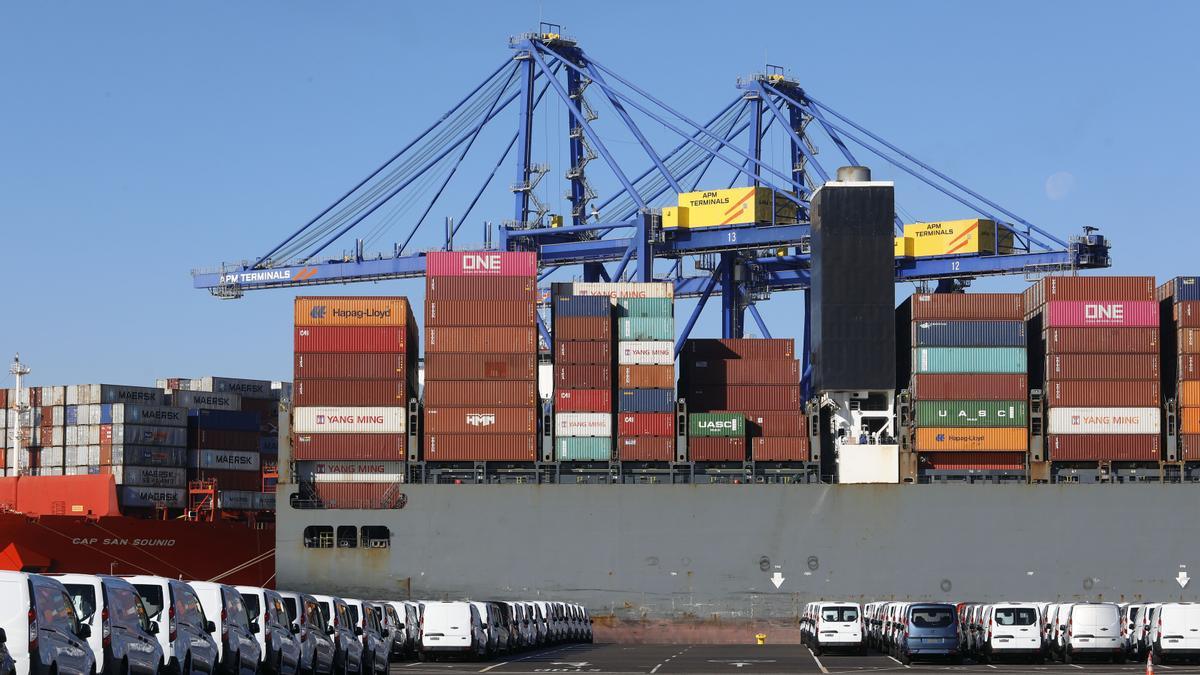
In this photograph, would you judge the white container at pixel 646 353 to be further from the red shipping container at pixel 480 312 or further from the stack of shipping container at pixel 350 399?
the stack of shipping container at pixel 350 399

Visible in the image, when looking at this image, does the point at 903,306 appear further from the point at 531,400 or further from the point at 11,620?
the point at 11,620

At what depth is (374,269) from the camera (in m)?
78.2

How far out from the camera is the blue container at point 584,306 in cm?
5944

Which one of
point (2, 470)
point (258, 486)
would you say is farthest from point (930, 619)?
point (2, 470)

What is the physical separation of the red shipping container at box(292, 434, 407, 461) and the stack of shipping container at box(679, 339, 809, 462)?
1038 centimetres

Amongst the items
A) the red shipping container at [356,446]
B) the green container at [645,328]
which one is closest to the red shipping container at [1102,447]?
the green container at [645,328]

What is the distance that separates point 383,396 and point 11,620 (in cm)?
4201

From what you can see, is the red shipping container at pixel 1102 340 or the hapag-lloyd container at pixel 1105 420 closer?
the hapag-lloyd container at pixel 1105 420

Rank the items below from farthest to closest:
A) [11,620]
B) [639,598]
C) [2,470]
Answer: [2,470] < [639,598] < [11,620]

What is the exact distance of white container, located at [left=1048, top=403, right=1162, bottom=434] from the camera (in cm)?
5831

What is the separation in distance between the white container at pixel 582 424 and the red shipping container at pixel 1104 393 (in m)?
15.6

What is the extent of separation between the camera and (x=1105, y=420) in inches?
2299

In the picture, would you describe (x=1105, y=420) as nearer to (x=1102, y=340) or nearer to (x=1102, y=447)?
(x=1102, y=447)

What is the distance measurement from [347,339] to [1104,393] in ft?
87.5
